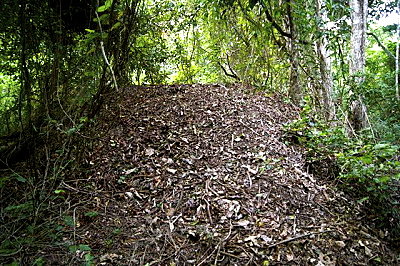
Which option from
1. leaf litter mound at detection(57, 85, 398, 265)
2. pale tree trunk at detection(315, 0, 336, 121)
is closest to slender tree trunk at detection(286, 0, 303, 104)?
pale tree trunk at detection(315, 0, 336, 121)

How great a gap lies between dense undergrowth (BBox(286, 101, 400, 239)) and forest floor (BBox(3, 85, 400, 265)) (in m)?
0.12

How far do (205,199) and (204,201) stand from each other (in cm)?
2

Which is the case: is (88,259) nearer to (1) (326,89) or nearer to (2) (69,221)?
(2) (69,221)

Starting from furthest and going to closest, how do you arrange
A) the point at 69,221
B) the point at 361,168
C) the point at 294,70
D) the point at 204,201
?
the point at 294,70 → the point at 361,168 → the point at 204,201 → the point at 69,221

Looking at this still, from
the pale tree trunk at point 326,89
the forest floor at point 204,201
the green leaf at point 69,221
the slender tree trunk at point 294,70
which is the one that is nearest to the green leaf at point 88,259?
the forest floor at point 204,201

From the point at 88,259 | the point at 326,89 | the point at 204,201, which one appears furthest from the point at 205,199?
the point at 326,89

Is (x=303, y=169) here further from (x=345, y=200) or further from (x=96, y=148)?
(x=96, y=148)

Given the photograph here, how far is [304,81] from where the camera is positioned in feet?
13.8

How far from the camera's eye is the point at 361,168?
230 centimetres

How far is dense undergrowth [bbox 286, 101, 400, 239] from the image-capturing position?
215 centimetres

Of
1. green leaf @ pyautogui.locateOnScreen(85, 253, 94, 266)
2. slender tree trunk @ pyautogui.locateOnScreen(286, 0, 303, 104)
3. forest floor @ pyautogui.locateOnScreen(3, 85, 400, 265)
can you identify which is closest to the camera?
green leaf @ pyautogui.locateOnScreen(85, 253, 94, 266)

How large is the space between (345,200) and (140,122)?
2317 millimetres

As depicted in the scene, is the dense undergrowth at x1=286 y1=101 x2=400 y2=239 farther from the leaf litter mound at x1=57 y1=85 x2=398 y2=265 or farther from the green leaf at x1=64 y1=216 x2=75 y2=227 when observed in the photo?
the green leaf at x1=64 y1=216 x2=75 y2=227

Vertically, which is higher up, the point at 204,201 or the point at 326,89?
the point at 326,89
